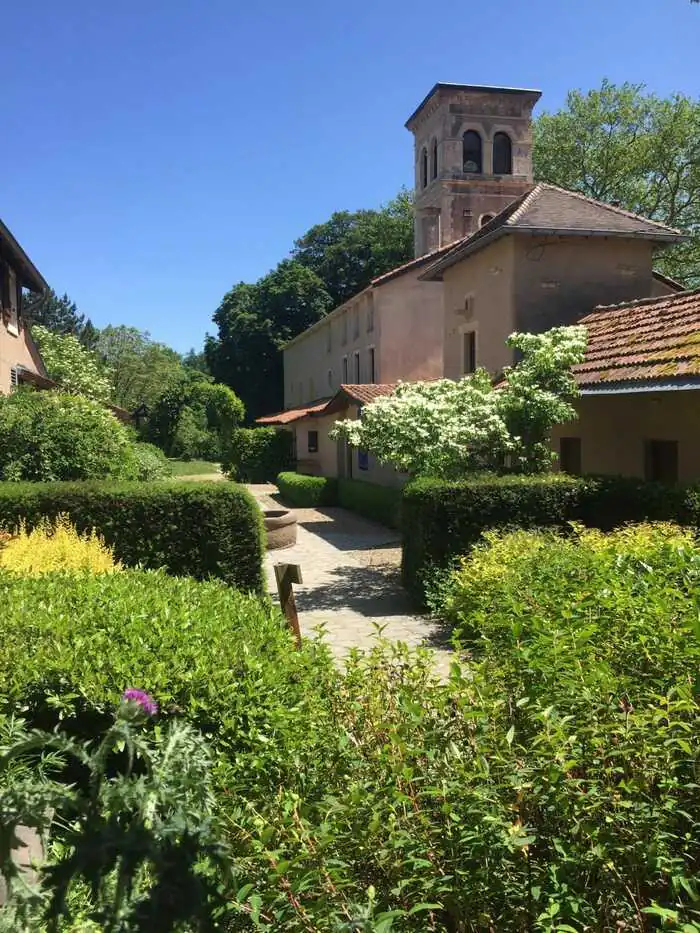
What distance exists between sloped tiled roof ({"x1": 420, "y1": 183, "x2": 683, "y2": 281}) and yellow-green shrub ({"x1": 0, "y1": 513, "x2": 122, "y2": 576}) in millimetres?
10261

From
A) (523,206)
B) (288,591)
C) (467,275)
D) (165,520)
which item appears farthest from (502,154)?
(288,591)

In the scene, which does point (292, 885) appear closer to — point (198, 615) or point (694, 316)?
point (198, 615)

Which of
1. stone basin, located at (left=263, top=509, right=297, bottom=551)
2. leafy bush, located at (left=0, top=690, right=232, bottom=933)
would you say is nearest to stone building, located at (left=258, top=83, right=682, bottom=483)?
stone basin, located at (left=263, top=509, right=297, bottom=551)

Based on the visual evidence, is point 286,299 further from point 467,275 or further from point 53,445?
point 53,445

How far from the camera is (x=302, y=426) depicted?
35.5 metres

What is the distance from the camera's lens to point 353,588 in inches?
499

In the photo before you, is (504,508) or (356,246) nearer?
(504,508)

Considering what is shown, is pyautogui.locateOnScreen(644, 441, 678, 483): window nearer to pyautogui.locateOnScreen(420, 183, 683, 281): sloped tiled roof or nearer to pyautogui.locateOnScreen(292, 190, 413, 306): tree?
pyautogui.locateOnScreen(420, 183, 683, 281): sloped tiled roof

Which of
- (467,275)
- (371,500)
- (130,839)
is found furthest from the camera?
(371,500)

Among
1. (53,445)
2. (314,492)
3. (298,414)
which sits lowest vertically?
(314,492)

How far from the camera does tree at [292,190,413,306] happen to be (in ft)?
167

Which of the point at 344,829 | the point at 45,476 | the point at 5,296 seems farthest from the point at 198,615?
the point at 5,296

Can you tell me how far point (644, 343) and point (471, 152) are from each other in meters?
22.1

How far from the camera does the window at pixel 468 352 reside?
18.6 m
